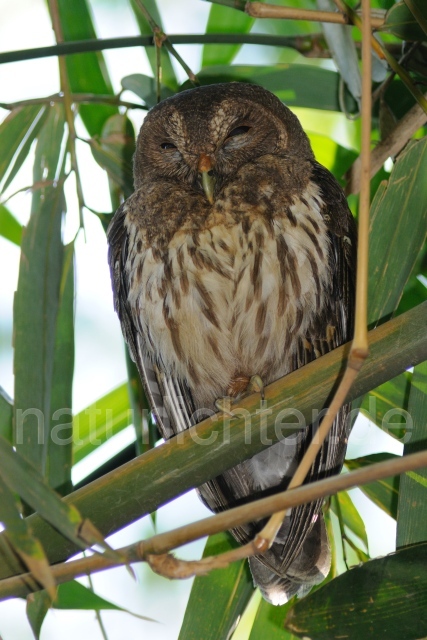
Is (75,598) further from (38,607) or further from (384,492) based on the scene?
(384,492)

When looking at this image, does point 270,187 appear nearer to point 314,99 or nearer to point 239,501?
point 314,99

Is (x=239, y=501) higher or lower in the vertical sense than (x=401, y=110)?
lower

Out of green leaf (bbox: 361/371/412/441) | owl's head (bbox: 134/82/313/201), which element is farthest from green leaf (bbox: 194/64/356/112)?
green leaf (bbox: 361/371/412/441)

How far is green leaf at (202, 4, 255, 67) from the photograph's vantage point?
7.32ft

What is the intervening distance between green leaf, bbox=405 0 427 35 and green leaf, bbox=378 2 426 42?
0.46 feet

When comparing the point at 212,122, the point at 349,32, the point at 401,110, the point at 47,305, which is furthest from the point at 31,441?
the point at 401,110

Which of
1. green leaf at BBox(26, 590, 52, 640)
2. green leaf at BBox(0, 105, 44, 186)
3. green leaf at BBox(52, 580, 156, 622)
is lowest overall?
green leaf at BBox(26, 590, 52, 640)

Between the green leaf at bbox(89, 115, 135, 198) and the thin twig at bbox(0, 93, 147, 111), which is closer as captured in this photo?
the thin twig at bbox(0, 93, 147, 111)

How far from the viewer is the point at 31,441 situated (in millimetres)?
1514

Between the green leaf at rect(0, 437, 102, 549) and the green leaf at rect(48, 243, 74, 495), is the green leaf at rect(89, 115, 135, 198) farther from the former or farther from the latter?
the green leaf at rect(0, 437, 102, 549)

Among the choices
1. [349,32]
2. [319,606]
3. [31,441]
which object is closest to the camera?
[319,606]

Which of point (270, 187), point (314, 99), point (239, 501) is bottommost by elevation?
point (239, 501)

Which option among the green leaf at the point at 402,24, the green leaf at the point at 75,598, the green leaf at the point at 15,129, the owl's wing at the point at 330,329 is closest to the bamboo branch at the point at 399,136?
the owl's wing at the point at 330,329

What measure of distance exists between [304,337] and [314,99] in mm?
632
